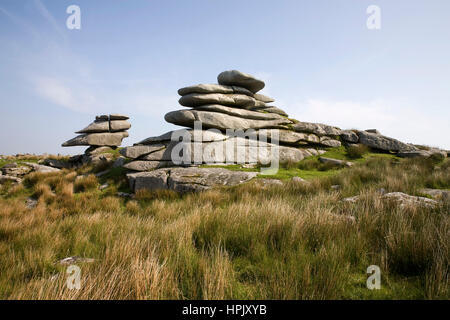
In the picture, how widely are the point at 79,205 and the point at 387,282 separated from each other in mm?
9313

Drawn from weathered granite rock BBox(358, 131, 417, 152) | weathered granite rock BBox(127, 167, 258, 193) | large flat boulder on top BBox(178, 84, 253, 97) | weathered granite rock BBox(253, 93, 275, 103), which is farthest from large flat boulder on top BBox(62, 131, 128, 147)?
weathered granite rock BBox(358, 131, 417, 152)

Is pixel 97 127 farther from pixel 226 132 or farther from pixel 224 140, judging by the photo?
pixel 224 140

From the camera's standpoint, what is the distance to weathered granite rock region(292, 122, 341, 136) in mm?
17656

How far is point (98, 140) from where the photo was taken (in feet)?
63.9

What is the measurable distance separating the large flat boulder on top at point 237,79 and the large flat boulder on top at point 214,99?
4.19ft

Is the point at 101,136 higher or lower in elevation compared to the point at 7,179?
higher

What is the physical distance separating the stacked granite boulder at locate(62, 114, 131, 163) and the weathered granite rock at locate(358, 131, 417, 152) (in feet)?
76.6

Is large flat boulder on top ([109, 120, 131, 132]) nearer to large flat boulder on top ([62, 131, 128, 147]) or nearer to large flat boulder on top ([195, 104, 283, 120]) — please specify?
large flat boulder on top ([62, 131, 128, 147])

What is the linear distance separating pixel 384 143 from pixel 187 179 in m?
17.9

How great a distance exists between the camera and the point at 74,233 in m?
3.84

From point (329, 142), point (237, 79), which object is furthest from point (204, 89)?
point (329, 142)

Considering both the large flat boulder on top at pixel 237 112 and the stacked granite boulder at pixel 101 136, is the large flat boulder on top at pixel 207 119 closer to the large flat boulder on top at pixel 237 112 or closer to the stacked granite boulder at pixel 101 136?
the large flat boulder on top at pixel 237 112

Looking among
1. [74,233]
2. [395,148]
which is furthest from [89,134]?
[395,148]
